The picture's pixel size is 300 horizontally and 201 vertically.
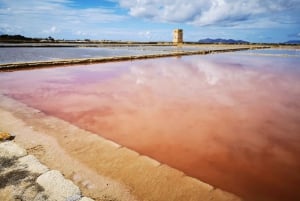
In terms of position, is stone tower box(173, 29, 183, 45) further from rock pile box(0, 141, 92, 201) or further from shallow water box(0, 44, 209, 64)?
rock pile box(0, 141, 92, 201)

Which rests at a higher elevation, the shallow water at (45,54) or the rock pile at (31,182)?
the shallow water at (45,54)

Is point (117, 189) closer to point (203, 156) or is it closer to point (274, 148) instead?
point (203, 156)

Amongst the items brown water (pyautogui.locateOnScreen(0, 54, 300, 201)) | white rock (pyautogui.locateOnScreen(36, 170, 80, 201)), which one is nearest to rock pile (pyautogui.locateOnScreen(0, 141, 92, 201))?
white rock (pyautogui.locateOnScreen(36, 170, 80, 201))

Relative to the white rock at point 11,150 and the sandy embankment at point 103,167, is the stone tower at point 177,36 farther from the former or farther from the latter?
the white rock at point 11,150

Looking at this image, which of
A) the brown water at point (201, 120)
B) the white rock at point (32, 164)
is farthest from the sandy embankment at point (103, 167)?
the brown water at point (201, 120)

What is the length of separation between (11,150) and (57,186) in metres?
0.92

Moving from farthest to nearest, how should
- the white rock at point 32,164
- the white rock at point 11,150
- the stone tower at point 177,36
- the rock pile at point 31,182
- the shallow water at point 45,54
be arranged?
the stone tower at point 177,36 → the shallow water at point 45,54 → the white rock at point 11,150 → the white rock at point 32,164 → the rock pile at point 31,182

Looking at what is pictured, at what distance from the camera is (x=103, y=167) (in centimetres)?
A: 237

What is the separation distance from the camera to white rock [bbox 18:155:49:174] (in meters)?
2.23

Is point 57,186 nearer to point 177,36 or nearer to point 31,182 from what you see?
point 31,182

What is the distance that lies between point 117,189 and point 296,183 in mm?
1698

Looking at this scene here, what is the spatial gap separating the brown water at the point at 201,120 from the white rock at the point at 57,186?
1.03 meters

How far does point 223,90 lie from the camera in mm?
6258

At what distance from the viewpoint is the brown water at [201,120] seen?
2.51 meters
